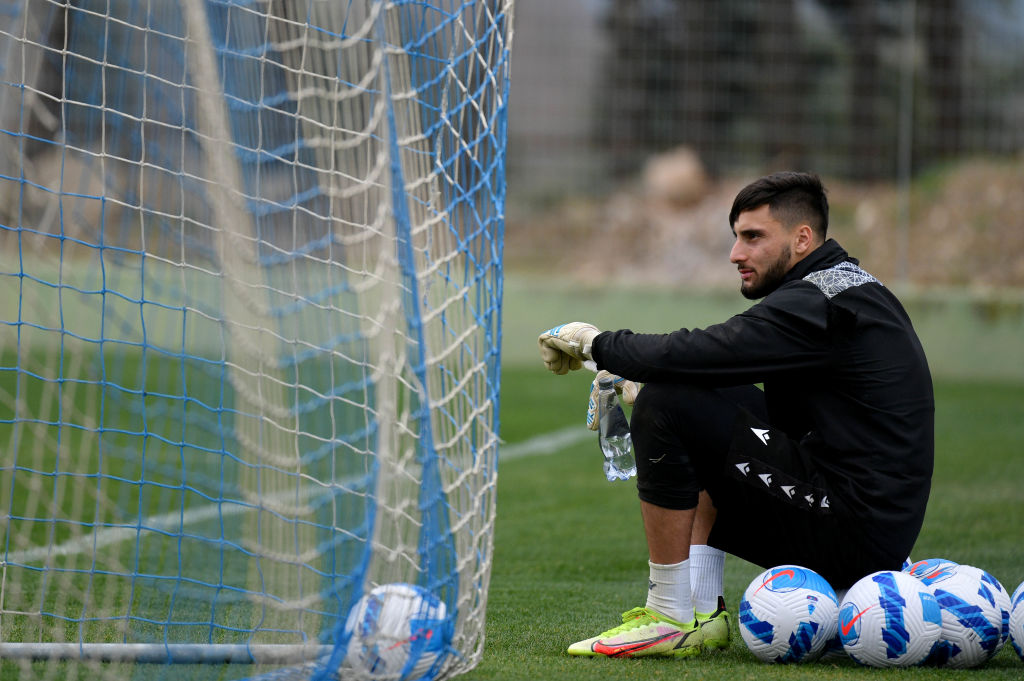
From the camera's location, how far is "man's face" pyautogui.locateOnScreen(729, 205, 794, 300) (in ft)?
11.7

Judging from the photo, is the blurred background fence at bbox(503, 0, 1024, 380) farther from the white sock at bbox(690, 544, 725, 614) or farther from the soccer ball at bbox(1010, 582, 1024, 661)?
the soccer ball at bbox(1010, 582, 1024, 661)

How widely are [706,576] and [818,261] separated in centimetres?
96

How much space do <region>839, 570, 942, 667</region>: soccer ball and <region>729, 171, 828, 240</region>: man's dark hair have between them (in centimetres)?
103

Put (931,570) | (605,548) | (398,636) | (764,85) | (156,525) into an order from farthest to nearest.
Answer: (764,85)
(156,525)
(605,548)
(931,570)
(398,636)

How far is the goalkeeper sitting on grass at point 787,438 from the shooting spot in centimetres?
334

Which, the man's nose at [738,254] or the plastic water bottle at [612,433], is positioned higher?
the man's nose at [738,254]

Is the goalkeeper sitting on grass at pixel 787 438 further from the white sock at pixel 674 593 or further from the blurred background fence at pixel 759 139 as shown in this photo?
the blurred background fence at pixel 759 139

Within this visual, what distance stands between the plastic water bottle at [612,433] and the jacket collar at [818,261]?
63 cm

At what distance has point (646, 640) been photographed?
3363 mm

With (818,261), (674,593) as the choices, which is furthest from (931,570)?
(818,261)

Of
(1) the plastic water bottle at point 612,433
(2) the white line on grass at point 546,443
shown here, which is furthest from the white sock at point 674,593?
(2) the white line on grass at point 546,443

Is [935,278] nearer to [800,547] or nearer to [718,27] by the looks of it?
[718,27]

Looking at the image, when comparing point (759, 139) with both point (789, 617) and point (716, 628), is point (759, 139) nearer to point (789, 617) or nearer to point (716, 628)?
point (716, 628)

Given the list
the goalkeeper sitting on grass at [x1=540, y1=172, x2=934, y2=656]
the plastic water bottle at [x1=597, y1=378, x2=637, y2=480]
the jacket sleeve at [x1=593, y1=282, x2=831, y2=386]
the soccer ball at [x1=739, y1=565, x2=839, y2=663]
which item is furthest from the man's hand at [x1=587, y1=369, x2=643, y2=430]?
the soccer ball at [x1=739, y1=565, x2=839, y2=663]
